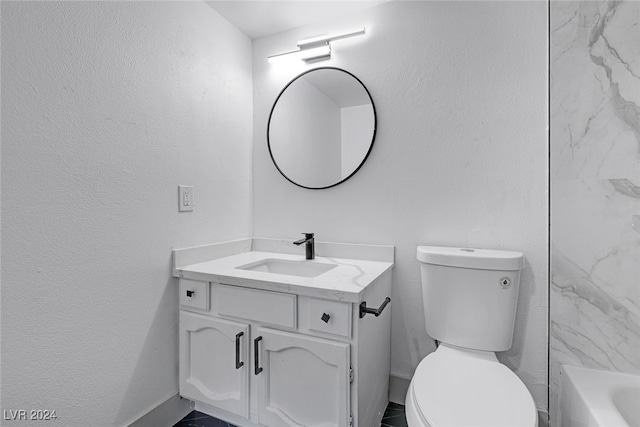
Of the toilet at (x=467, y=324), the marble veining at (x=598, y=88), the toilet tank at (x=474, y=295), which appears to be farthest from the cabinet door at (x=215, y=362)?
the marble veining at (x=598, y=88)

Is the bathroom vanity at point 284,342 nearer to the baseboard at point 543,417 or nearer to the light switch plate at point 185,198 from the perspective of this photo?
the light switch plate at point 185,198

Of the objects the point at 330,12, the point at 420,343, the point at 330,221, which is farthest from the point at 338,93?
the point at 420,343

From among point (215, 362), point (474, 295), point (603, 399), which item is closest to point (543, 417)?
point (603, 399)

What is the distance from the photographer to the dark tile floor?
4.72 ft

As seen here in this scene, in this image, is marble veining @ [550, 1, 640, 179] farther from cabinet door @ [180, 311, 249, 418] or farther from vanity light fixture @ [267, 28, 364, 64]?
cabinet door @ [180, 311, 249, 418]

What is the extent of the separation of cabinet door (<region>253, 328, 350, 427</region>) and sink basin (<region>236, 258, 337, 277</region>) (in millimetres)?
416

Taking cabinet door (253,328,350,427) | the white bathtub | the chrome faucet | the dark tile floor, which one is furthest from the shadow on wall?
the white bathtub

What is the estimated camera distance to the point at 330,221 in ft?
5.63

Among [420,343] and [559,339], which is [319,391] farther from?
[559,339]

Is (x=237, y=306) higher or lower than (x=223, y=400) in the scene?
higher

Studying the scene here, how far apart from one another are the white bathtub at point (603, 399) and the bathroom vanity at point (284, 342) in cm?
65

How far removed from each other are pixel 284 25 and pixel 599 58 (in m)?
1.43

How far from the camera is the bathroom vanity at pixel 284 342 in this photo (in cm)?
112

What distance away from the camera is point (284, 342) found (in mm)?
1199
